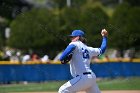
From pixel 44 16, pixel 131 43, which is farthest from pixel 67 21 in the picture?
pixel 131 43

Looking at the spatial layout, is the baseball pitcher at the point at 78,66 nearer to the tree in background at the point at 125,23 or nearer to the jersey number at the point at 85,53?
the jersey number at the point at 85,53

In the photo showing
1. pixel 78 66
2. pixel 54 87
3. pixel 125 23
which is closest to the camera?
pixel 78 66

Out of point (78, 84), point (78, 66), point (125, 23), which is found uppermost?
point (125, 23)

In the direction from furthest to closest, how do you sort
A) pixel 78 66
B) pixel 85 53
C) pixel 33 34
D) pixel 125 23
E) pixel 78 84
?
pixel 125 23, pixel 33 34, pixel 85 53, pixel 78 66, pixel 78 84

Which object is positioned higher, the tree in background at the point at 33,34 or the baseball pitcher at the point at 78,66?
the tree in background at the point at 33,34

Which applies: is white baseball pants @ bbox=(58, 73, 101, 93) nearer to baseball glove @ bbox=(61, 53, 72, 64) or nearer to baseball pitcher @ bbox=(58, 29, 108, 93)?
→ baseball pitcher @ bbox=(58, 29, 108, 93)

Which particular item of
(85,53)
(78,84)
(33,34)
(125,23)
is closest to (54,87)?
(85,53)

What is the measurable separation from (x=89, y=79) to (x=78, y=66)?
37cm

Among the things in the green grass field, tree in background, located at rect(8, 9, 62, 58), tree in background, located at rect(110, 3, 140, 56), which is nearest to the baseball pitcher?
the green grass field

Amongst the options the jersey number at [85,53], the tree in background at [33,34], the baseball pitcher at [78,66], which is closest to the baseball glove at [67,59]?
the baseball pitcher at [78,66]

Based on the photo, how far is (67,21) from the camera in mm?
48938

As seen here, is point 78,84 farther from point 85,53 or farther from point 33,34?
point 33,34

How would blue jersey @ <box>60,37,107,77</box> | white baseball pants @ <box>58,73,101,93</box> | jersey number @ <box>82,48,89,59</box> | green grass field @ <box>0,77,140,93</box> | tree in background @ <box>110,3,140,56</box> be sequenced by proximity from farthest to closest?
1. tree in background @ <box>110,3,140,56</box>
2. green grass field @ <box>0,77,140,93</box>
3. jersey number @ <box>82,48,89,59</box>
4. blue jersey @ <box>60,37,107,77</box>
5. white baseball pants @ <box>58,73,101,93</box>

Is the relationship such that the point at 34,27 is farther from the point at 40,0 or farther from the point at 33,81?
the point at 40,0
